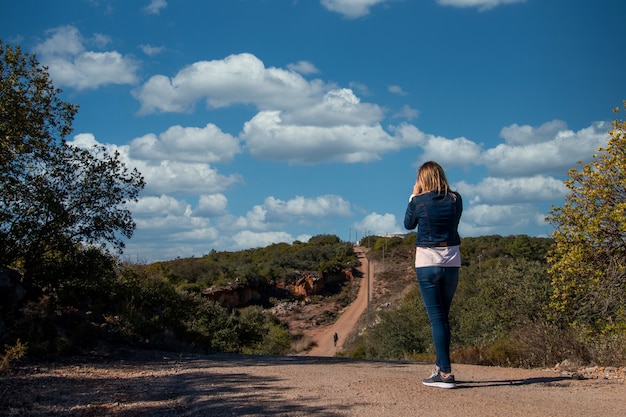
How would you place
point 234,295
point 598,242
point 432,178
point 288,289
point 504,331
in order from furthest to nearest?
point 288,289 → point 234,295 → point 504,331 → point 598,242 → point 432,178

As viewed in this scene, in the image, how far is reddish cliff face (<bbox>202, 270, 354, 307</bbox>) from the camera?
43.8 m

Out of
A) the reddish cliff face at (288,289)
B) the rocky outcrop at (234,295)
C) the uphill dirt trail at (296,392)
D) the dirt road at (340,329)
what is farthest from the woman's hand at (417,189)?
the rocky outcrop at (234,295)

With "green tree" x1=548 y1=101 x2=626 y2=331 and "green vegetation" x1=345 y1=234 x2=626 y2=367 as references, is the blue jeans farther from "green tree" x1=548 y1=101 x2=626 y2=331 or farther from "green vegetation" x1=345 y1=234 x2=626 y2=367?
"green tree" x1=548 y1=101 x2=626 y2=331

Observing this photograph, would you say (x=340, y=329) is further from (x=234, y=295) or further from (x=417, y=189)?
(x=417, y=189)

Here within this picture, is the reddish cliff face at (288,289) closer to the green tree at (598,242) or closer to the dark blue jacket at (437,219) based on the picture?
the green tree at (598,242)

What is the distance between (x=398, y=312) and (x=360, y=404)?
25538 mm

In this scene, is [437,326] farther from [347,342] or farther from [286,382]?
[347,342]

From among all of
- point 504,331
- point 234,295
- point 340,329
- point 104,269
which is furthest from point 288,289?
point 104,269

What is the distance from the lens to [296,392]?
5844mm

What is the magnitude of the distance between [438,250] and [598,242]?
24.5 ft

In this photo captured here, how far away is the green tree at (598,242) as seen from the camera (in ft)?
38.4

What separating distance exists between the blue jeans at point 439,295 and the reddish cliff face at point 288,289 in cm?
3411

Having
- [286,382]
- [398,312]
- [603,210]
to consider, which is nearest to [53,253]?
[286,382]

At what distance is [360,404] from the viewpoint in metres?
5.22
